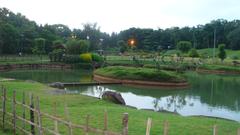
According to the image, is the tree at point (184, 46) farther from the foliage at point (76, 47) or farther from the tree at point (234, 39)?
the foliage at point (76, 47)

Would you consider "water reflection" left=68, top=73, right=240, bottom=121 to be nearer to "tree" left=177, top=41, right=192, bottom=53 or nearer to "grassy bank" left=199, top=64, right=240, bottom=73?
"grassy bank" left=199, top=64, right=240, bottom=73

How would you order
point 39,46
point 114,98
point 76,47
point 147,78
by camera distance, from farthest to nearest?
point 39,46, point 76,47, point 147,78, point 114,98

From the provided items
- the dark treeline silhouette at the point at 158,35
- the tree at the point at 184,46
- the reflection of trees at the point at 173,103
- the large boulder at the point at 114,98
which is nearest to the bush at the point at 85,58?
the dark treeline silhouette at the point at 158,35

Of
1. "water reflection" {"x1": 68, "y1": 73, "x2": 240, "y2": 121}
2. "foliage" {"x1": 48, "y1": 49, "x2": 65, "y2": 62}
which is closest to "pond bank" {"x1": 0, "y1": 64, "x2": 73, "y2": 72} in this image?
"foliage" {"x1": 48, "y1": 49, "x2": 65, "y2": 62}

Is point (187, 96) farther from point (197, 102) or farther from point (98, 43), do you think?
point (98, 43)

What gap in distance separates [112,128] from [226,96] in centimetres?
1897

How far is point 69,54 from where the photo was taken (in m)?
55.3

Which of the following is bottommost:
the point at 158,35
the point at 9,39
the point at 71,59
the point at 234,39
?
the point at 71,59

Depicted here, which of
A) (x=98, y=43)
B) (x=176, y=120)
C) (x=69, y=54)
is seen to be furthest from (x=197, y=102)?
(x=98, y=43)

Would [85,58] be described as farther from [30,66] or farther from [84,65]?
[30,66]

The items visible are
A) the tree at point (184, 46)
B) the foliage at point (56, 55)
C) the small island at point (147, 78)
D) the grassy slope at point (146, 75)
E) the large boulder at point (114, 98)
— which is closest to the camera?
the large boulder at point (114, 98)

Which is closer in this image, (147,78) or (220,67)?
(147,78)

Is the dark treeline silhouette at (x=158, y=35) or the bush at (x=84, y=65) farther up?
the dark treeline silhouette at (x=158, y=35)

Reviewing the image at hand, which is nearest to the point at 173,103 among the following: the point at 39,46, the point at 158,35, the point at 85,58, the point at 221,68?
the point at 221,68
